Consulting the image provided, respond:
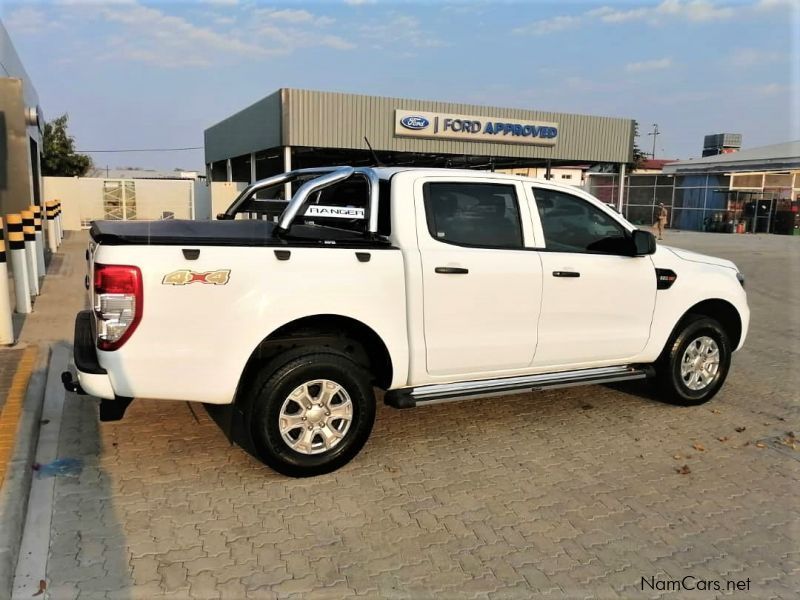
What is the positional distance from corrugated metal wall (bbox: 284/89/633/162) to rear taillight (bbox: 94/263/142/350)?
20762 millimetres

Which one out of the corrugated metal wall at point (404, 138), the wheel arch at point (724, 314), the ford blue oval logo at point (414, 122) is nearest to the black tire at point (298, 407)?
the wheel arch at point (724, 314)

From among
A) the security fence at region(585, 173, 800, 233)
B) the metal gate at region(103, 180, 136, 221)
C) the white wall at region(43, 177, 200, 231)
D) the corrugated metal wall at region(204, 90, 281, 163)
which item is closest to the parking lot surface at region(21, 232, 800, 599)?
the corrugated metal wall at region(204, 90, 281, 163)

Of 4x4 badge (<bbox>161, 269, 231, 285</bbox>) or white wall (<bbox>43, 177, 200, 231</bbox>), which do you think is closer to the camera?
4x4 badge (<bbox>161, 269, 231, 285</bbox>)

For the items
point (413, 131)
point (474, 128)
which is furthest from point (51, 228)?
point (474, 128)

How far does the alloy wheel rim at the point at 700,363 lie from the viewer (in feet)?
18.1

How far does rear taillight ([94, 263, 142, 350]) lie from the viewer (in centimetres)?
353

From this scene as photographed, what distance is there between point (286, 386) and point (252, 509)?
723 mm

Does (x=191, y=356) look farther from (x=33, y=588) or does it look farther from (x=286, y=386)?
(x=33, y=588)

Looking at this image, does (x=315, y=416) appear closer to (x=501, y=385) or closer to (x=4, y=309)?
(x=501, y=385)

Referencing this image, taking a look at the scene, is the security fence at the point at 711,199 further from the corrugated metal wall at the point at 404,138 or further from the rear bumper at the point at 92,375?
the rear bumper at the point at 92,375

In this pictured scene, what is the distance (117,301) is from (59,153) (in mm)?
45552

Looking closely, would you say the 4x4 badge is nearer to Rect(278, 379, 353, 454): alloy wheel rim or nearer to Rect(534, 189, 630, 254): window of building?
Rect(278, 379, 353, 454): alloy wheel rim

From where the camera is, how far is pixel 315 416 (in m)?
4.06

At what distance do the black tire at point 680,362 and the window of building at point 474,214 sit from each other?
178 centimetres
